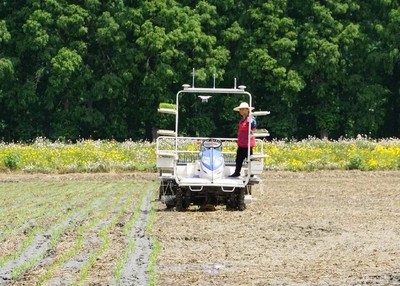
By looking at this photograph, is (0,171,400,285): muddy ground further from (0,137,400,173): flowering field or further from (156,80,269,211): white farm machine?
(0,137,400,173): flowering field

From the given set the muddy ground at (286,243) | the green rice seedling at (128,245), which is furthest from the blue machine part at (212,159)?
the green rice seedling at (128,245)

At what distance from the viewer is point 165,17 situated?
165ft

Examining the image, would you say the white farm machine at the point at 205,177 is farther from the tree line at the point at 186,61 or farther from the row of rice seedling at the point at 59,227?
the tree line at the point at 186,61

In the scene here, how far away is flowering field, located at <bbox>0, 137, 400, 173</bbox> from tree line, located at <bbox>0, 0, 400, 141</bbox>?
12533 mm

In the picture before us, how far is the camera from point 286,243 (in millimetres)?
13039

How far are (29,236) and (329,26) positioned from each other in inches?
1549

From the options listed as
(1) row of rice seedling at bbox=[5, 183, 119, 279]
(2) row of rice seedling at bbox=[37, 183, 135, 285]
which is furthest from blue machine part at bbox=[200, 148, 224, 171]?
(1) row of rice seedling at bbox=[5, 183, 119, 279]

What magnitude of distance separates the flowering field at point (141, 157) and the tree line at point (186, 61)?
12.5 meters

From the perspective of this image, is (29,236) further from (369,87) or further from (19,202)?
(369,87)

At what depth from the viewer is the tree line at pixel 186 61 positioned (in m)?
50.0

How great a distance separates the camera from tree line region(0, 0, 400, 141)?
50.0 meters

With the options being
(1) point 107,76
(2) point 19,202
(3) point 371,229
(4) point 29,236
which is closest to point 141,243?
(4) point 29,236

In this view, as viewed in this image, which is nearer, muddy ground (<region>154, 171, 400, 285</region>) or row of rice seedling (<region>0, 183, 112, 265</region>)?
muddy ground (<region>154, 171, 400, 285</region>)

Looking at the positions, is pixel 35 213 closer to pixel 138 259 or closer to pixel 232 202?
pixel 232 202
